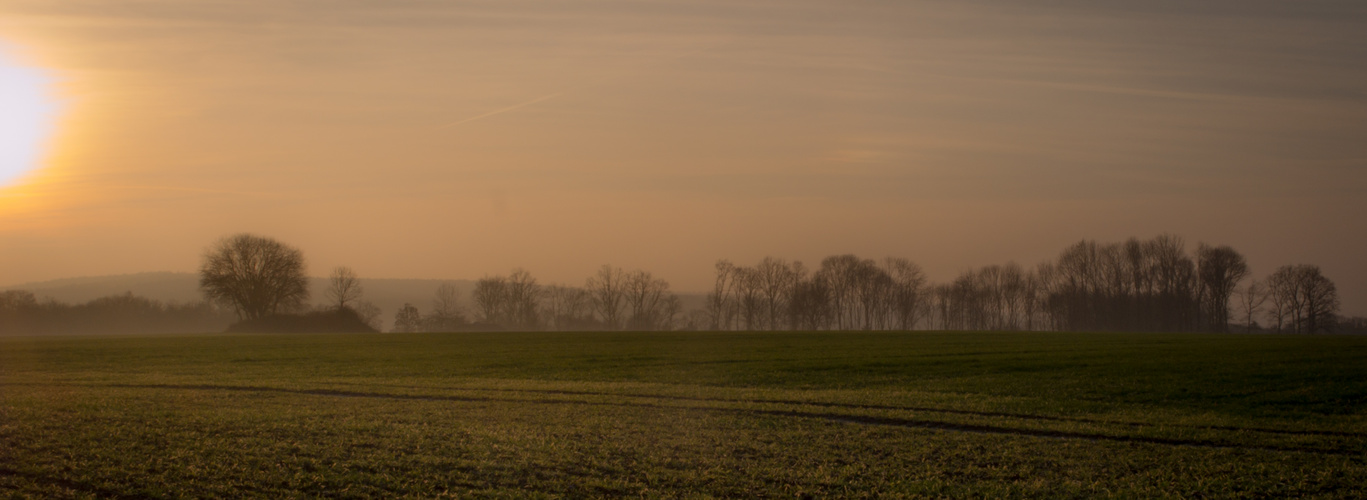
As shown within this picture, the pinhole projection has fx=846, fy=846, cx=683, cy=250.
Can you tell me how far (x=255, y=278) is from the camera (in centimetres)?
12106

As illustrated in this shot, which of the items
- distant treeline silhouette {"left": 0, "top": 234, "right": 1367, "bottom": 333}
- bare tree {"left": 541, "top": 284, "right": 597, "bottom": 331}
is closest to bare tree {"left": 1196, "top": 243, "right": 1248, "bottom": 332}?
distant treeline silhouette {"left": 0, "top": 234, "right": 1367, "bottom": 333}

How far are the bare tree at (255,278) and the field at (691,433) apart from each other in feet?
285

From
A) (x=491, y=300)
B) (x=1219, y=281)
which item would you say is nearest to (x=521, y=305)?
(x=491, y=300)

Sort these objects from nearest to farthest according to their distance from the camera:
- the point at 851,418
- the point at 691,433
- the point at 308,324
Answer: the point at 691,433 → the point at 851,418 → the point at 308,324

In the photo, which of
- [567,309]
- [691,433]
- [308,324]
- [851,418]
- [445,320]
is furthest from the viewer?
[567,309]

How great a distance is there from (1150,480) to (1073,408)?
11.2 meters

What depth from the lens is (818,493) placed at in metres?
13.6

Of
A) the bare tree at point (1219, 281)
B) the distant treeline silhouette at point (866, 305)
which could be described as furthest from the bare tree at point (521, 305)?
the bare tree at point (1219, 281)

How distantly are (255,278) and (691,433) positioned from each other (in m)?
119

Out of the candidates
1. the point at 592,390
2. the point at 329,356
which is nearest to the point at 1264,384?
the point at 592,390

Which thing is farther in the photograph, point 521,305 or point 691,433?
point 521,305

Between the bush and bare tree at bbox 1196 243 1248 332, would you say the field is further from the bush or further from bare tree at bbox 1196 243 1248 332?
bare tree at bbox 1196 243 1248 332

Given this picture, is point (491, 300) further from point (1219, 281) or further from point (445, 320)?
point (1219, 281)

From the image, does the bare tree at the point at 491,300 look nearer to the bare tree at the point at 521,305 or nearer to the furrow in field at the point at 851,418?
the bare tree at the point at 521,305
